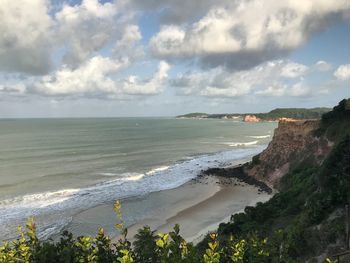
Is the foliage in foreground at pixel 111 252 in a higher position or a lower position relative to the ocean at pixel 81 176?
higher

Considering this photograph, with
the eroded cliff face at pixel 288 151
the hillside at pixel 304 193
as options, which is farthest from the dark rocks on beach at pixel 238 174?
the hillside at pixel 304 193

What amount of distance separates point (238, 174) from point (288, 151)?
29.9 ft

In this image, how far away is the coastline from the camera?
36312mm

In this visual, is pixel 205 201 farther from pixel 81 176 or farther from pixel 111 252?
pixel 111 252

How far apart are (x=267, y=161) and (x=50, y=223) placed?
1429 inches

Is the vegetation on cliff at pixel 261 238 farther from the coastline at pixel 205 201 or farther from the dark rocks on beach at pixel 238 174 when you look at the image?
the dark rocks on beach at pixel 238 174

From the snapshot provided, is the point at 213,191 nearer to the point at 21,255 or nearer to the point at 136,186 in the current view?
the point at 136,186

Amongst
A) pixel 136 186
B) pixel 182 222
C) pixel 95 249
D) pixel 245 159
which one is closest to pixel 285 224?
→ pixel 182 222

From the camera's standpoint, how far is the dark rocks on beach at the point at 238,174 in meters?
53.6

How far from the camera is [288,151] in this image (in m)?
57.8

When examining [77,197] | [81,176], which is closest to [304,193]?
[77,197]

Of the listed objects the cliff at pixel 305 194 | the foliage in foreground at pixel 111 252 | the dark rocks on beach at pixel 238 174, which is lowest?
the dark rocks on beach at pixel 238 174

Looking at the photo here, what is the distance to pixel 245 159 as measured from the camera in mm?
79000

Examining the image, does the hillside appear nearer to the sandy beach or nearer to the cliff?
the cliff
